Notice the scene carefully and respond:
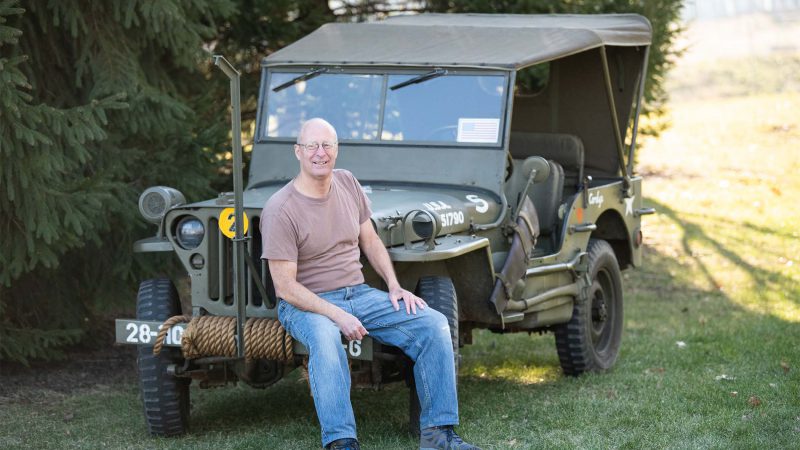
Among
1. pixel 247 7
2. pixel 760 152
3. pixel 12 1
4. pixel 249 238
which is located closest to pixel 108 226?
pixel 12 1

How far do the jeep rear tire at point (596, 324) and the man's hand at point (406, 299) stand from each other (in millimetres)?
2170

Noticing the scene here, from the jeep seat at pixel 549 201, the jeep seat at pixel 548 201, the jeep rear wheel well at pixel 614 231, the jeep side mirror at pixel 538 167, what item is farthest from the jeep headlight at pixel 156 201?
the jeep rear wheel well at pixel 614 231

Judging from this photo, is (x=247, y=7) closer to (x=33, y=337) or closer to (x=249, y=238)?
(x=33, y=337)

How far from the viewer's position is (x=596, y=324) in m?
8.23

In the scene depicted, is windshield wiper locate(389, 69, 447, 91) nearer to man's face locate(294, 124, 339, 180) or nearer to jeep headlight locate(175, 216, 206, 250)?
man's face locate(294, 124, 339, 180)

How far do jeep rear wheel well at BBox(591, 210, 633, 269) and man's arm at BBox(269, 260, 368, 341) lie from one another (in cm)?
337

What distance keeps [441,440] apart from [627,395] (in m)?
1.91

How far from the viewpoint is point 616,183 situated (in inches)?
328

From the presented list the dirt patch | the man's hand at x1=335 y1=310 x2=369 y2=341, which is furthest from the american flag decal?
the dirt patch

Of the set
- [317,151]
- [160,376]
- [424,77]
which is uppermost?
[424,77]

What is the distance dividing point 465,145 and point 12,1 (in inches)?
102

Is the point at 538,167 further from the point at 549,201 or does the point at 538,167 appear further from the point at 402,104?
the point at 549,201

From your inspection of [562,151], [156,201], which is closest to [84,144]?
[156,201]

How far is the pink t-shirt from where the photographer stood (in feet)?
18.4
